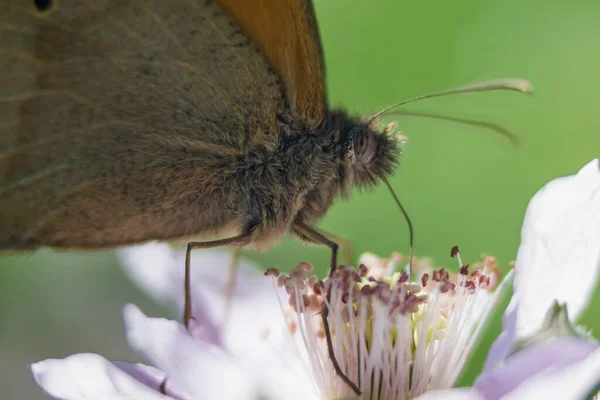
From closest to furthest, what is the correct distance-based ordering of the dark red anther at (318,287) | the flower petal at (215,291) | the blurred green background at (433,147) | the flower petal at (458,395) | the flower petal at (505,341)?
the flower petal at (458,395)
the flower petal at (505,341)
the dark red anther at (318,287)
the flower petal at (215,291)
the blurred green background at (433,147)

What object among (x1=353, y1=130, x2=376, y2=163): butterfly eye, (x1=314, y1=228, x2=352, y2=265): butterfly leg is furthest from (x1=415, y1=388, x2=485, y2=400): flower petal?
(x1=314, y1=228, x2=352, y2=265): butterfly leg

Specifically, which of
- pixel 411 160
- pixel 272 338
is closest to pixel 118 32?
pixel 272 338

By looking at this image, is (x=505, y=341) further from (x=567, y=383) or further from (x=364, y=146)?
(x=364, y=146)

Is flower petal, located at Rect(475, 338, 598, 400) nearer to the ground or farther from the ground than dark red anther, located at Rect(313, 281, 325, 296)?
nearer to the ground

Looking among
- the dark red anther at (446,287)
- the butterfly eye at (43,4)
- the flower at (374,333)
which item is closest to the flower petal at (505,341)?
the flower at (374,333)

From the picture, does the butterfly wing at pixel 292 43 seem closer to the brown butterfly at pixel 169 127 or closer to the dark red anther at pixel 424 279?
the brown butterfly at pixel 169 127

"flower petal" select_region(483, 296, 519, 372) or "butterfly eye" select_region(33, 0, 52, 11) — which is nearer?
"flower petal" select_region(483, 296, 519, 372)

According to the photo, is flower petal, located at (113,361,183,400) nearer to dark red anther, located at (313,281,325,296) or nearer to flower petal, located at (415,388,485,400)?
dark red anther, located at (313,281,325,296)
